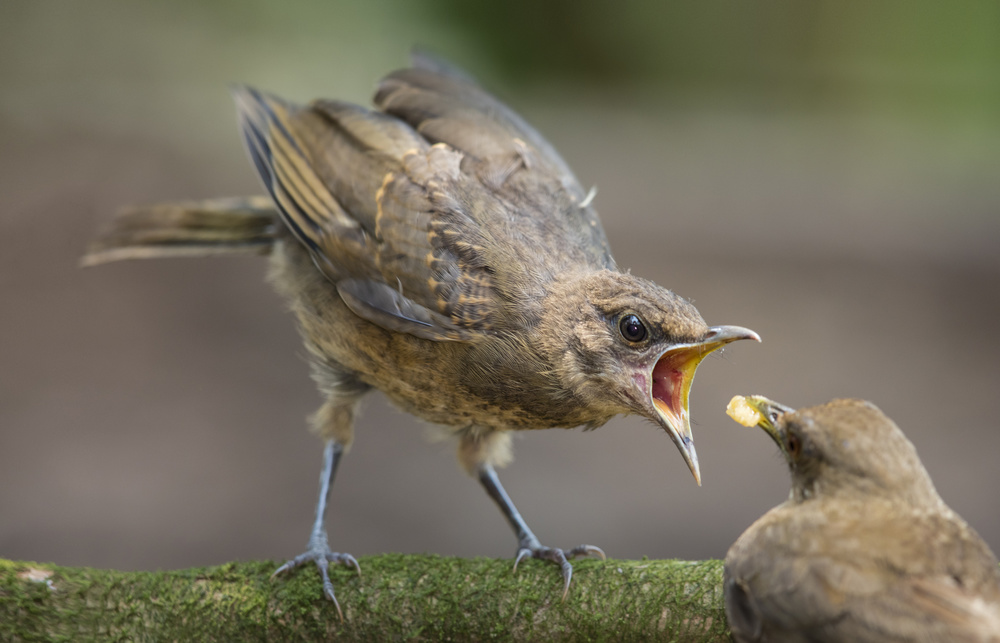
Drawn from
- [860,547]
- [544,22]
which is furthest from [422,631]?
[544,22]

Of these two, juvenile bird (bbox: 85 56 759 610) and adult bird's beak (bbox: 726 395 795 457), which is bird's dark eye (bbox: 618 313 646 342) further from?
adult bird's beak (bbox: 726 395 795 457)

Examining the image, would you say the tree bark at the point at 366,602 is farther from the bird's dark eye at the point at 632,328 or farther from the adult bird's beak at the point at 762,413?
the bird's dark eye at the point at 632,328

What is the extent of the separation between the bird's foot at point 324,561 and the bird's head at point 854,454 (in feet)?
4.46

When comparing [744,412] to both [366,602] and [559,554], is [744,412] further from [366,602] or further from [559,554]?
[366,602]

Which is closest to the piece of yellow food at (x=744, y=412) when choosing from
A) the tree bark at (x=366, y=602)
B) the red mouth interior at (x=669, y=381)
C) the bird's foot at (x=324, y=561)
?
the red mouth interior at (x=669, y=381)

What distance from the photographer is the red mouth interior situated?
2635mm

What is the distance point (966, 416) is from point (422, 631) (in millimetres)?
5527

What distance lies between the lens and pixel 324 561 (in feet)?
9.26

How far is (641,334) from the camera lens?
8.47 feet

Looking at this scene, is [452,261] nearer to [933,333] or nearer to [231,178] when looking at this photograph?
[231,178]

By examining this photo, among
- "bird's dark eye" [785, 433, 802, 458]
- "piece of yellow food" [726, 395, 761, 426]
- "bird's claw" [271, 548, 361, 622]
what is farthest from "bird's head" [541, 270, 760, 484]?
"bird's claw" [271, 548, 361, 622]

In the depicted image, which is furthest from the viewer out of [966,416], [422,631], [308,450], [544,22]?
[544,22]

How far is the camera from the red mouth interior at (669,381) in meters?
2.63

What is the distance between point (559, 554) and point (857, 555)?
111cm
